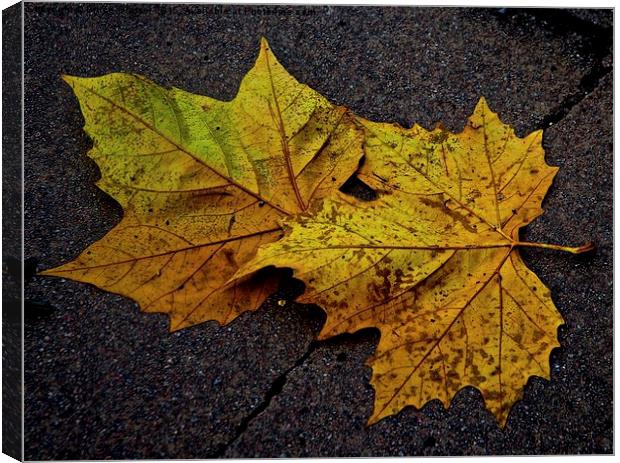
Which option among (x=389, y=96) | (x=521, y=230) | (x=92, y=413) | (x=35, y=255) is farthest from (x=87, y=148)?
(x=521, y=230)

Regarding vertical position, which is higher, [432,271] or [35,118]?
[35,118]

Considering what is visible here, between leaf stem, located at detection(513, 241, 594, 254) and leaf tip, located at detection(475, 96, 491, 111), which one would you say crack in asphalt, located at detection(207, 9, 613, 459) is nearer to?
leaf tip, located at detection(475, 96, 491, 111)

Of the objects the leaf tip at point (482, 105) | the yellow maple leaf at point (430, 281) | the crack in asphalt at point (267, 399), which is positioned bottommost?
the crack in asphalt at point (267, 399)

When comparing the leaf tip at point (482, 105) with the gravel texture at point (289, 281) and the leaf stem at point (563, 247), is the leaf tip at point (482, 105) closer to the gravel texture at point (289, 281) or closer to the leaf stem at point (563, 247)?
the gravel texture at point (289, 281)

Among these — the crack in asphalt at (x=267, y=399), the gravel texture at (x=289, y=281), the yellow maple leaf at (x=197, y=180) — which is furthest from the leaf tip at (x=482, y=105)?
the crack in asphalt at (x=267, y=399)

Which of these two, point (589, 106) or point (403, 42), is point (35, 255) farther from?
point (589, 106)

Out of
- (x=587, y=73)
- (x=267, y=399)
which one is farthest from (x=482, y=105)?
(x=267, y=399)

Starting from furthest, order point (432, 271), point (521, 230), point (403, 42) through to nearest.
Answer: point (403, 42) → point (521, 230) → point (432, 271)
